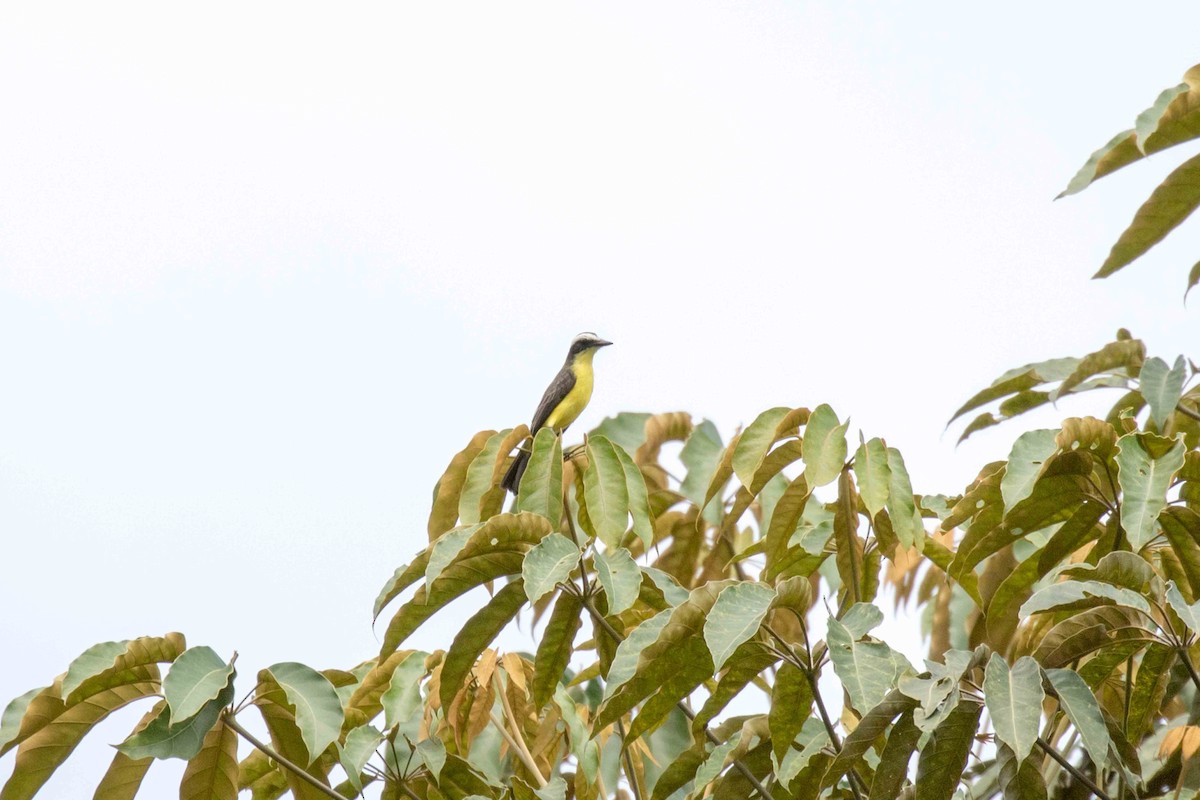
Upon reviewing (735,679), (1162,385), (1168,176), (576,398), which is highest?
A: (576,398)

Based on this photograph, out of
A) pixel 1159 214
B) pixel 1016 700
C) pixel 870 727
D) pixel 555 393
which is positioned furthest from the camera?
pixel 555 393

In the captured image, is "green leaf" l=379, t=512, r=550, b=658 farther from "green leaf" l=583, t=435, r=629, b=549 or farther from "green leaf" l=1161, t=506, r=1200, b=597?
"green leaf" l=1161, t=506, r=1200, b=597

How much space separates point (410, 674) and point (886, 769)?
125 cm

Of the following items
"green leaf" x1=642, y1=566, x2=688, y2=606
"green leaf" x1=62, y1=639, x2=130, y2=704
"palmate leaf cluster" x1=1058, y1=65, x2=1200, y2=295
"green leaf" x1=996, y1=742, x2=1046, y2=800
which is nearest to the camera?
"green leaf" x1=996, y1=742, x2=1046, y2=800

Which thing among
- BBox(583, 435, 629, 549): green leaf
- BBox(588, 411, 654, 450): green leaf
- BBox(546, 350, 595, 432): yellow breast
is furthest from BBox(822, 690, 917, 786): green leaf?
BBox(546, 350, 595, 432): yellow breast

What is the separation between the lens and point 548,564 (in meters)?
2.73

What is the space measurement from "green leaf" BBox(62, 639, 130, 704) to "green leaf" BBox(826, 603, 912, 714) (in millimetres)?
1473

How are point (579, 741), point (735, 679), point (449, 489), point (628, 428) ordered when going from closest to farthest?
point (735, 679), point (579, 741), point (449, 489), point (628, 428)

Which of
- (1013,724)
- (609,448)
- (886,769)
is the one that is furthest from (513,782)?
(1013,724)

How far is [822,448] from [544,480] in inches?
26.4

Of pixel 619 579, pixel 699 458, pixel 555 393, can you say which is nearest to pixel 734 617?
pixel 619 579

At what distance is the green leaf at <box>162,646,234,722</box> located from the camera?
2.56 m

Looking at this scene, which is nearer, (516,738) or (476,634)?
(476,634)

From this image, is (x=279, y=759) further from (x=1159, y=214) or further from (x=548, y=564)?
(x=1159, y=214)
